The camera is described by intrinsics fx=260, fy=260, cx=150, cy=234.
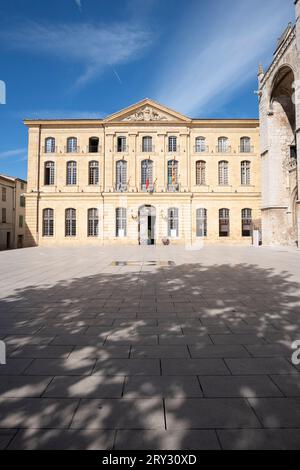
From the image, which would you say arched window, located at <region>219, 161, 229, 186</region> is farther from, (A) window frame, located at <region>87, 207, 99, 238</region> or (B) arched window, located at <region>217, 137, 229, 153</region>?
(A) window frame, located at <region>87, 207, 99, 238</region>

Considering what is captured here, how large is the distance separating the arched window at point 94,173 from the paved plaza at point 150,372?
2464cm

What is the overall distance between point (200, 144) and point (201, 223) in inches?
357

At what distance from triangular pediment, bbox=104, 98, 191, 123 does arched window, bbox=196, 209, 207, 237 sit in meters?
10.4

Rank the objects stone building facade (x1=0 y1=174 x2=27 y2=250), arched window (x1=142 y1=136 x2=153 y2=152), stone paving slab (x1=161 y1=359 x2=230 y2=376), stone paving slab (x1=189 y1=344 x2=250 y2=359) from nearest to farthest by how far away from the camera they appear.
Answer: stone paving slab (x1=161 y1=359 x2=230 y2=376) < stone paving slab (x1=189 y1=344 x2=250 y2=359) < arched window (x1=142 y1=136 x2=153 y2=152) < stone building facade (x1=0 y1=174 x2=27 y2=250)

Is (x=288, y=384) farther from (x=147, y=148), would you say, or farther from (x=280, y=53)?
(x=147, y=148)

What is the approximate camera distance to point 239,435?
6.54ft

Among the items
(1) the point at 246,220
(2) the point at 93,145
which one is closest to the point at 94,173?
(2) the point at 93,145

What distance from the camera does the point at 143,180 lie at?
29.0 metres

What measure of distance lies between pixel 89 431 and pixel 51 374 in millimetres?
1080

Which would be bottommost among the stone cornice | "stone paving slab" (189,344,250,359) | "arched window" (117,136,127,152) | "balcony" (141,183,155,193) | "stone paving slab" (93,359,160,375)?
"stone paving slab" (93,359,160,375)

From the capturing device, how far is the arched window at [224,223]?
29.2m

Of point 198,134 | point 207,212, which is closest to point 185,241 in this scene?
point 207,212

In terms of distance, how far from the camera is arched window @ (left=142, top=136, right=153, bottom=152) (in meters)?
29.3

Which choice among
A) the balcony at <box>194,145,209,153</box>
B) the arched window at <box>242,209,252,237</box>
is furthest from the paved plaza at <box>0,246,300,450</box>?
the balcony at <box>194,145,209,153</box>
